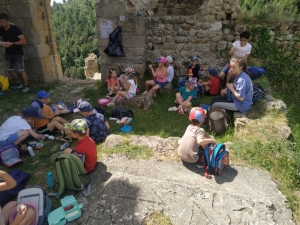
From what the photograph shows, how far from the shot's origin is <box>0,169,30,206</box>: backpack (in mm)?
3158

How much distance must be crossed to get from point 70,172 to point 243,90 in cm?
338

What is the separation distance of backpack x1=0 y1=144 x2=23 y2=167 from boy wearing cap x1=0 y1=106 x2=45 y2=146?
200 millimetres

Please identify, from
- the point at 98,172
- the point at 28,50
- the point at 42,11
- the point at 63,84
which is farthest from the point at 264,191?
the point at 42,11

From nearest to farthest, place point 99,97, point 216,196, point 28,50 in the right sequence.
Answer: point 216,196 < point 99,97 < point 28,50

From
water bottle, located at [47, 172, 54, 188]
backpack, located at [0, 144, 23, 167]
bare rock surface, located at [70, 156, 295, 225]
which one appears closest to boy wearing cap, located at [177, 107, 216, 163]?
bare rock surface, located at [70, 156, 295, 225]

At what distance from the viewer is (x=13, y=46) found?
6.54 m

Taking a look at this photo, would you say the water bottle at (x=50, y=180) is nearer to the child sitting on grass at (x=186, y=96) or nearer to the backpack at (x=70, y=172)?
the backpack at (x=70, y=172)

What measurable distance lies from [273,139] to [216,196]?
1822 millimetres

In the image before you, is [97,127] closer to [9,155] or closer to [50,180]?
[50,180]

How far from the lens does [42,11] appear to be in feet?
24.5

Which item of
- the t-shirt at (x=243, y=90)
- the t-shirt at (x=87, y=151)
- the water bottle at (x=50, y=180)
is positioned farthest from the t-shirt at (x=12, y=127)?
the t-shirt at (x=243, y=90)

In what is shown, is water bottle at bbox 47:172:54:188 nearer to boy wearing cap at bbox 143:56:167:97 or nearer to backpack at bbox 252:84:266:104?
boy wearing cap at bbox 143:56:167:97

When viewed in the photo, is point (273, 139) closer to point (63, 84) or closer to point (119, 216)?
point (119, 216)

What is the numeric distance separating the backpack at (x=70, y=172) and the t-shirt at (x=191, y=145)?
143 cm
